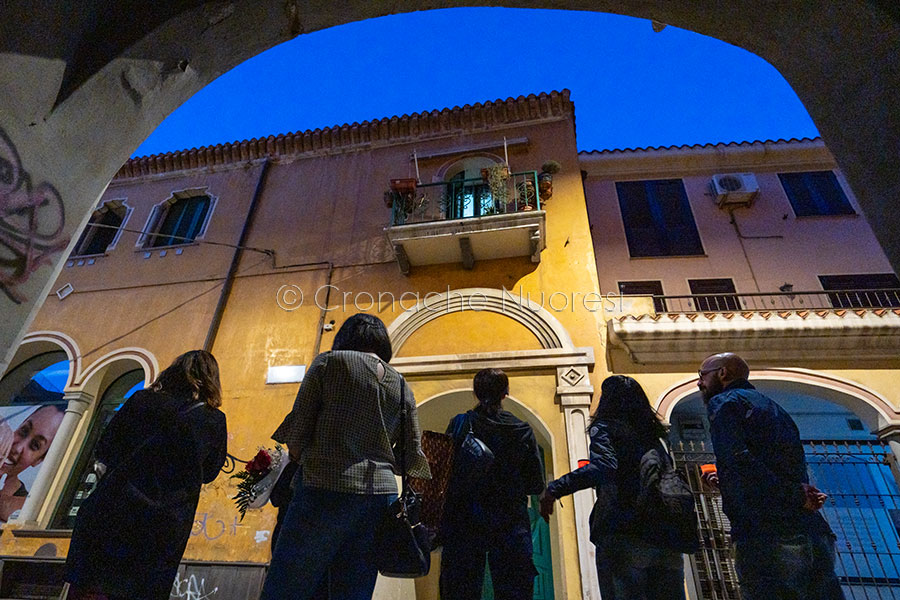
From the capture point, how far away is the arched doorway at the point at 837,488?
228 inches

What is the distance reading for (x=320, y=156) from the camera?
1016 cm

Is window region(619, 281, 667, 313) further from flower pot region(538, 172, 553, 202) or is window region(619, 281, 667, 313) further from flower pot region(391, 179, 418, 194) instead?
flower pot region(391, 179, 418, 194)

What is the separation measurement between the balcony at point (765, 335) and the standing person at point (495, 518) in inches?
163

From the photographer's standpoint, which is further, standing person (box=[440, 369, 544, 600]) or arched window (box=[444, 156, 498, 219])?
arched window (box=[444, 156, 498, 219])

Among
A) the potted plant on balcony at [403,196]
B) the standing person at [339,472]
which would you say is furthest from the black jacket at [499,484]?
the potted plant on balcony at [403,196]

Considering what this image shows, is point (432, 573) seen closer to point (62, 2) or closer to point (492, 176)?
point (492, 176)

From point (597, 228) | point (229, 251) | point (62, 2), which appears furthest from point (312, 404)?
point (597, 228)

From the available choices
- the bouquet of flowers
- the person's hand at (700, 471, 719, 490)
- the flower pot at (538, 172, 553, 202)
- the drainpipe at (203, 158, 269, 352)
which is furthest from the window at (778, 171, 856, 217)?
the drainpipe at (203, 158, 269, 352)

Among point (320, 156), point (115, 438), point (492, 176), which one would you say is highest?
point (320, 156)

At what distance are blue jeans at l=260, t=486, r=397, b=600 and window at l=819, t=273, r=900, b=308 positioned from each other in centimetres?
926

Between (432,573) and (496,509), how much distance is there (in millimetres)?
4642

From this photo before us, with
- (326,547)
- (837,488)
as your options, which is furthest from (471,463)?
(837,488)

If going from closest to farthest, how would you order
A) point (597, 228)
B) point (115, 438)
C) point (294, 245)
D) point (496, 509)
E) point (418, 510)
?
point (418, 510) → point (115, 438) → point (496, 509) → point (294, 245) → point (597, 228)

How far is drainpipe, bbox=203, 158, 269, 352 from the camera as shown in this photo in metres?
7.78
